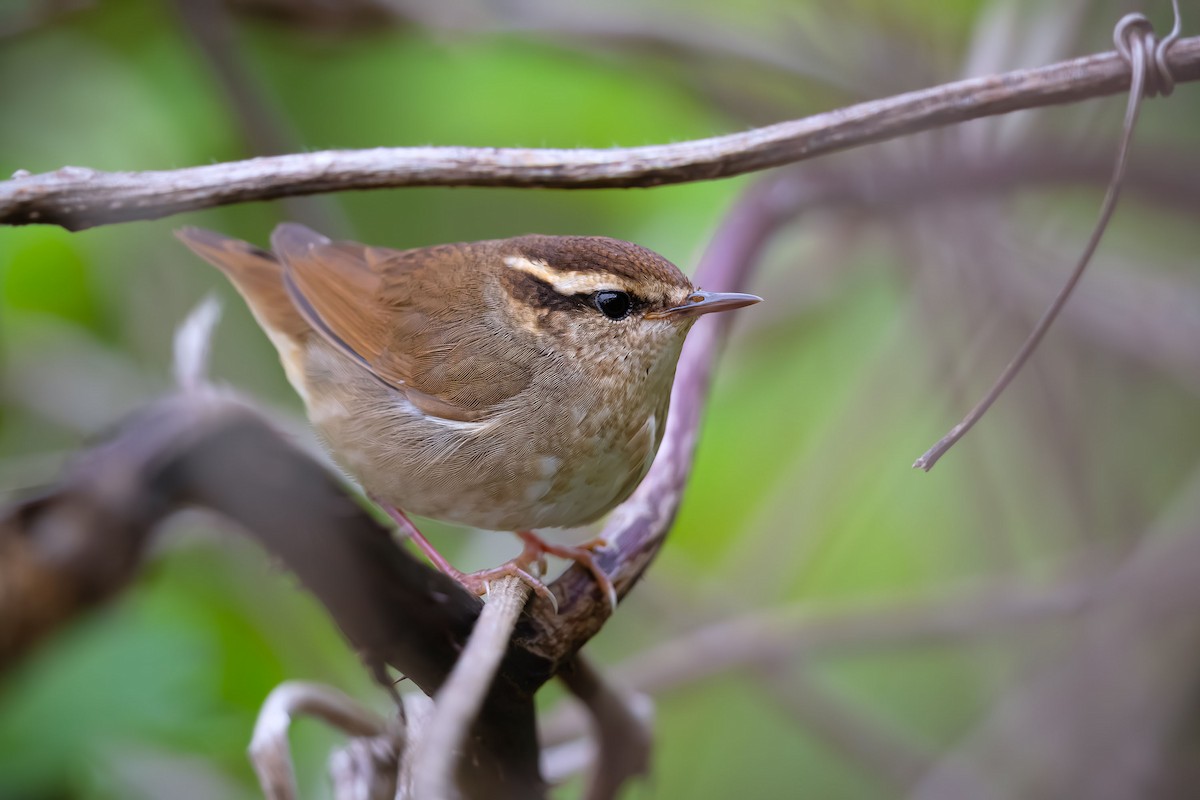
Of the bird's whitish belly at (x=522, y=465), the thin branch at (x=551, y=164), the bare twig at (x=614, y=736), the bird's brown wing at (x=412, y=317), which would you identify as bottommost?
the bare twig at (x=614, y=736)

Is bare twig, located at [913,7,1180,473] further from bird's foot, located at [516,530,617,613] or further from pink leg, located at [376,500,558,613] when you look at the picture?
pink leg, located at [376,500,558,613]

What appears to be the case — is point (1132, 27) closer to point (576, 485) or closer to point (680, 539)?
point (576, 485)

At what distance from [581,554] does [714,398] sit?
2.28 meters

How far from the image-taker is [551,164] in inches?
71.1

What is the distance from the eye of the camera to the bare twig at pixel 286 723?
1808 mm

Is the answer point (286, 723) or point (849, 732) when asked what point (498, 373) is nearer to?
point (286, 723)

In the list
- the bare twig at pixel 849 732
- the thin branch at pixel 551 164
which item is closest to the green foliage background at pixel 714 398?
the bare twig at pixel 849 732

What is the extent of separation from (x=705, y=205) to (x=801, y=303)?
54 cm

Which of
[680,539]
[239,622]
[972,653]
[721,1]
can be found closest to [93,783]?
[239,622]

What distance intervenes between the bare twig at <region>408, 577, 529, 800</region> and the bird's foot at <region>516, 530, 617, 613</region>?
0.33 m

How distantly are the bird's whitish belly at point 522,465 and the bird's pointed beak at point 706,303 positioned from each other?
226 mm

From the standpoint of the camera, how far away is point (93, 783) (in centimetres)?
270

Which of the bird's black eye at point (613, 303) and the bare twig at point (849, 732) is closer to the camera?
the bird's black eye at point (613, 303)

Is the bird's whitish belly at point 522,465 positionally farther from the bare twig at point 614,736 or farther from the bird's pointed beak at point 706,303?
the bare twig at point 614,736
